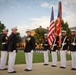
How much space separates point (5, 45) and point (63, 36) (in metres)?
3.17

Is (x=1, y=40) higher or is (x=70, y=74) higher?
(x=1, y=40)

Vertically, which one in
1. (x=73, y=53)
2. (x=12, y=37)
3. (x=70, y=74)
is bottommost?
(x=70, y=74)

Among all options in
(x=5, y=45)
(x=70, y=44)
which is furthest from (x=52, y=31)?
(x=5, y=45)

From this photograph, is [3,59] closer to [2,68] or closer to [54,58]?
[2,68]

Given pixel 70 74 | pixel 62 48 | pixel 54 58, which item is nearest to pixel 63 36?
pixel 62 48

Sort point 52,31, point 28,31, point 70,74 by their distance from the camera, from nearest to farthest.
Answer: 1. point 70,74
2. point 28,31
3. point 52,31

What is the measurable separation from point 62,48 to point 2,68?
132 inches

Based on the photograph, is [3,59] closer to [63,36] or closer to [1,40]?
[1,40]

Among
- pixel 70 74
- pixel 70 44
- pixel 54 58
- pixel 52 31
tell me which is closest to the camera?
pixel 70 74

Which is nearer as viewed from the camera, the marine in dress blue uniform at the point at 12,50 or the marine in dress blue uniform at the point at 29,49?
the marine in dress blue uniform at the point at 12,50

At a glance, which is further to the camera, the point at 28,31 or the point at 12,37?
the point at 28,31

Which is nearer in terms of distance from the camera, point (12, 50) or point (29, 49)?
point (12, 50)

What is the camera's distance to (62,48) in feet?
39.1

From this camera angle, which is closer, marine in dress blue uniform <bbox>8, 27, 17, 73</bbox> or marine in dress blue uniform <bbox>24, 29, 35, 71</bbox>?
marine in dress blue uniform <bbox>8, 27, 17, 73</bbox>
